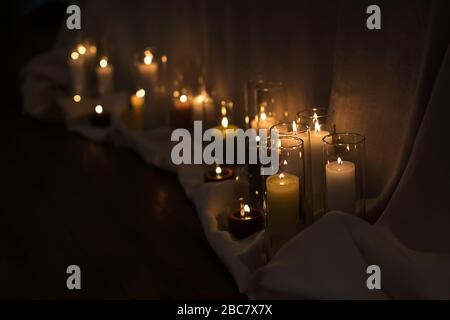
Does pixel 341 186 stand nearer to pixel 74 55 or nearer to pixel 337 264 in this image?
Result: pixel 337 264

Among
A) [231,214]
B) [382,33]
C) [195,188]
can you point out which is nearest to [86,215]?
[195,188]

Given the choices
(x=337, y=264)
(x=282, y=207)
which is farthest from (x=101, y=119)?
(x=337, y=264)

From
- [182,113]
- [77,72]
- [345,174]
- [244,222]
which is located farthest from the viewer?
[77,72]

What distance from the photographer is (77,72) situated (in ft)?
10.3

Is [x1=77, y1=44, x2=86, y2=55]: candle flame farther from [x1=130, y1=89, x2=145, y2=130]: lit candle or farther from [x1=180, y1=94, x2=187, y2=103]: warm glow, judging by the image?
[x1=180, y1=94, x2=187, y2=103]: warm glow

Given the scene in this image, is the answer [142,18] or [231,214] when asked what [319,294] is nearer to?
[231,214]

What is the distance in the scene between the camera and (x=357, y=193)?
168cm

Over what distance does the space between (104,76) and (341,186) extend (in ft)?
5.35

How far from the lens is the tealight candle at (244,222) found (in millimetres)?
1732

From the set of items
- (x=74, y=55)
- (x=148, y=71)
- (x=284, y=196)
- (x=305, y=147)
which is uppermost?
(x=74, y=55)

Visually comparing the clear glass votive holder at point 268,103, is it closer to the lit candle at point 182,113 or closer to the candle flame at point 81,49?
the lit candle at point 182,113

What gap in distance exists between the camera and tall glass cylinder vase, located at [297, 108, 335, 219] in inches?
69.8

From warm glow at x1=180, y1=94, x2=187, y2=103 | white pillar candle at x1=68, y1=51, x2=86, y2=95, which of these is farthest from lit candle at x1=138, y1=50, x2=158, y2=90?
white pillar candle at x1=68, y1=51, x2=86, y2=95
